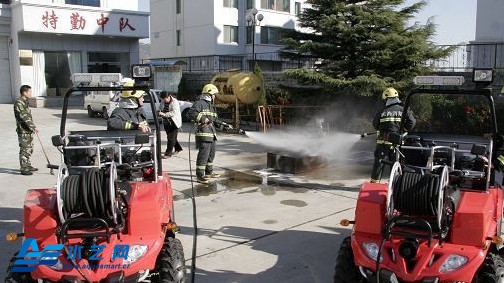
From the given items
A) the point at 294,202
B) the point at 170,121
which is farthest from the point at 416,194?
the point at 170,121

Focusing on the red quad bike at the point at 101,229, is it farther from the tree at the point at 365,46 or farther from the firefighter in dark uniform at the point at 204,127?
the tree at the point at 365,46

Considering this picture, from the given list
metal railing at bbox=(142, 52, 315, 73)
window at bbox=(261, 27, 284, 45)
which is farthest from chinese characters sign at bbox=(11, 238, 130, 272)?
window at bbox=(261, 27, 284, 45)

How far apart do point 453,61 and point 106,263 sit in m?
14.1

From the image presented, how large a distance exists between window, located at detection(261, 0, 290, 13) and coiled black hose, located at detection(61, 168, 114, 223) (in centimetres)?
3491

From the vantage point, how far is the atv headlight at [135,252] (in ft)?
12.1

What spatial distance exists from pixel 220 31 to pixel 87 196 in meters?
32.6

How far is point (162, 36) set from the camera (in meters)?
40.9

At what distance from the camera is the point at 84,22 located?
90.3ft

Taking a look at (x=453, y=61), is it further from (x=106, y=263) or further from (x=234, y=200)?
(x=106, y=263)

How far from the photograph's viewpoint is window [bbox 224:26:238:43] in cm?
3581

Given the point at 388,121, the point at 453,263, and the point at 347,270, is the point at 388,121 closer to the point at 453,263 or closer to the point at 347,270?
the point at 347,270

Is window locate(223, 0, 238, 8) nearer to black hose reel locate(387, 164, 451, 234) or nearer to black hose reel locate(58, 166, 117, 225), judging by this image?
black hose reel locate(58, 166, 117, 225)

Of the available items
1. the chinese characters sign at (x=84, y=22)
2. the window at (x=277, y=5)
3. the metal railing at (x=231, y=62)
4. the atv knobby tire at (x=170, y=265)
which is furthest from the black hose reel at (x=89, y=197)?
the window at (x=277, y=5)

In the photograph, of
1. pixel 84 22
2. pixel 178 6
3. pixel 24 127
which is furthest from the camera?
pixel 178 6
